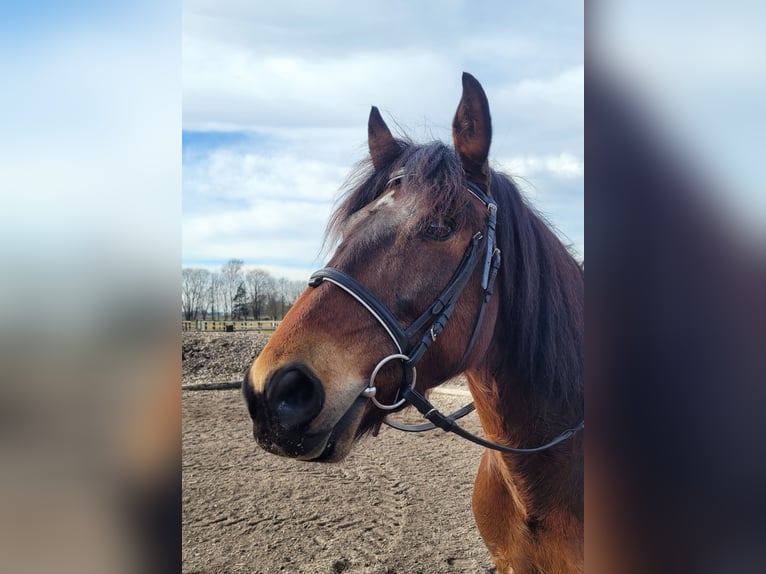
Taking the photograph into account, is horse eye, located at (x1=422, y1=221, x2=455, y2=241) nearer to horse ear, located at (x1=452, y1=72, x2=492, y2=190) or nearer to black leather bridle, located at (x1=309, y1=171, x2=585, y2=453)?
black leather bridle, located at (x1=309, y1=171, x2=585, y2=453)

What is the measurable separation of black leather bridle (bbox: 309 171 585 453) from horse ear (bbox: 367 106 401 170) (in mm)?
150

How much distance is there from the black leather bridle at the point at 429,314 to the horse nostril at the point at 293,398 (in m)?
0.15

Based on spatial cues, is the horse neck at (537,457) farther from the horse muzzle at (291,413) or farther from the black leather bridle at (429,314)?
the horse muzzle at (291,413)

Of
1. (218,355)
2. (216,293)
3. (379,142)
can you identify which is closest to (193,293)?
(216,293)

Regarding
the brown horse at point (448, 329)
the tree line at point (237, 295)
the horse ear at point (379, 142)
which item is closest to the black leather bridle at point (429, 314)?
the brown horse at point (448, 329)

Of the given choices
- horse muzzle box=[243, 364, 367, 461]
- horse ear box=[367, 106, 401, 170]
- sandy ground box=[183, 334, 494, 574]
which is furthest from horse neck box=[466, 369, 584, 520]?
sandy ground box=[183, 334, 494, 574]

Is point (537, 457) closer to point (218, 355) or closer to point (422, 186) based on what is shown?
point (422, 186)

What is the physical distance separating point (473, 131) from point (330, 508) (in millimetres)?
3494

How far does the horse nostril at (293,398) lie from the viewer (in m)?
1.25

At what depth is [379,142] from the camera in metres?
1.77

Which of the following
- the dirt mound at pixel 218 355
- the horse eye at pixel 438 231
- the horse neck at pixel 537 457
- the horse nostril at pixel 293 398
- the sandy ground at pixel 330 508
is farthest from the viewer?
the dirt mound at pixel 218 355
